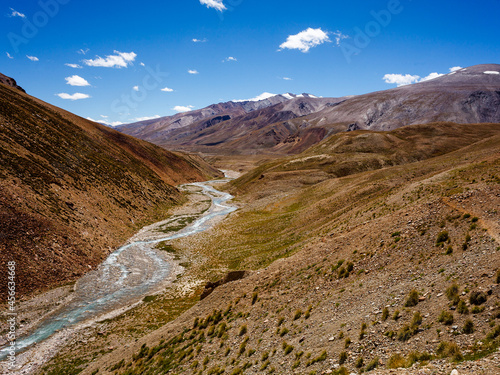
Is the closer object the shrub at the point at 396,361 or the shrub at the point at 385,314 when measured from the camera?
the shrub at the point at 396,361

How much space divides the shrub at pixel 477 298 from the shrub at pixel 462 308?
1.26 ft

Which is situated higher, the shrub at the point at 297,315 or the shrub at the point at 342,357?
the shrub at the point at 342,357

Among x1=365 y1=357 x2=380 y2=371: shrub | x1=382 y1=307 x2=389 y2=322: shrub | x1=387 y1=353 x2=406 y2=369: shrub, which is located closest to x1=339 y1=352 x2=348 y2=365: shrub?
x1=365 y1=357 x2=380 y2=371: shrub

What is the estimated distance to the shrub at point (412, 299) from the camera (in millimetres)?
15164

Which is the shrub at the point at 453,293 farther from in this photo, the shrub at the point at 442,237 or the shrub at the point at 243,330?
the shrub at the point at 243,330

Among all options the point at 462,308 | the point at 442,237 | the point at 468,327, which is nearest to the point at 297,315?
the point at 462,308

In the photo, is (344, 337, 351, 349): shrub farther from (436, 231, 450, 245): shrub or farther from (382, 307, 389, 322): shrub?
(436, 231, 450, 245): shrub

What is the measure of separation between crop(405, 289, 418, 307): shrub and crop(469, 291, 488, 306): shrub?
2.69m

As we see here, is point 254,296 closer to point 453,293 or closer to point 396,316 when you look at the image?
point 396,316

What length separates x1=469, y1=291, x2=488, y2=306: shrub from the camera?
12737mm


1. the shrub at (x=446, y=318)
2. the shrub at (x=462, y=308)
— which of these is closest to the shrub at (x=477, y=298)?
the shrub at (x=462, y=308)

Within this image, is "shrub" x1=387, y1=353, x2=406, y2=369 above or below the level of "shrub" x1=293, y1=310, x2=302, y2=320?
above

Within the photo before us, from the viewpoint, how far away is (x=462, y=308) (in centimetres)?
1281

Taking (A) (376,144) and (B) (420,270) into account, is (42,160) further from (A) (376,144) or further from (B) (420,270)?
(A) (376,144)
